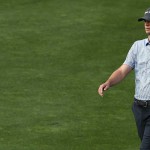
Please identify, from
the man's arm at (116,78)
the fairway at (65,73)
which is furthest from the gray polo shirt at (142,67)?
the fairway at (65,73)

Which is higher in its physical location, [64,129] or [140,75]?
[140,75]

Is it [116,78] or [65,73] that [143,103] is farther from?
[65,73]

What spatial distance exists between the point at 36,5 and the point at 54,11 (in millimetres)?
663

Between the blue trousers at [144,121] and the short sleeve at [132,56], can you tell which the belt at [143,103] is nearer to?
the blue trousers at [144,121]

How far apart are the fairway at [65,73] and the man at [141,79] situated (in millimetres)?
1750

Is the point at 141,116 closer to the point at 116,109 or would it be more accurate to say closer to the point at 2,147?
the point at 2,147

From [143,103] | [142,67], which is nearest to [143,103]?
[143,103]

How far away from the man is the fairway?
1.75 meters

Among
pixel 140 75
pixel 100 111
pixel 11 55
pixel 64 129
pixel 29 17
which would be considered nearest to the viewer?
pixel 140 75

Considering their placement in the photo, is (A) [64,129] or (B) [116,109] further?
(B) [116,109]

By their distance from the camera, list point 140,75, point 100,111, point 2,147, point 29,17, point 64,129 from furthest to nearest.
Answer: point 29,17 < point 100,111 < point 64,129 < point 2,147 < point 140,75

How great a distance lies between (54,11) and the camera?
17.6 meters

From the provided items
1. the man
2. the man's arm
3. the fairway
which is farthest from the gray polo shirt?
the fairway

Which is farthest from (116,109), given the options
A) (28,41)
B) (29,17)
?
(29,17)
